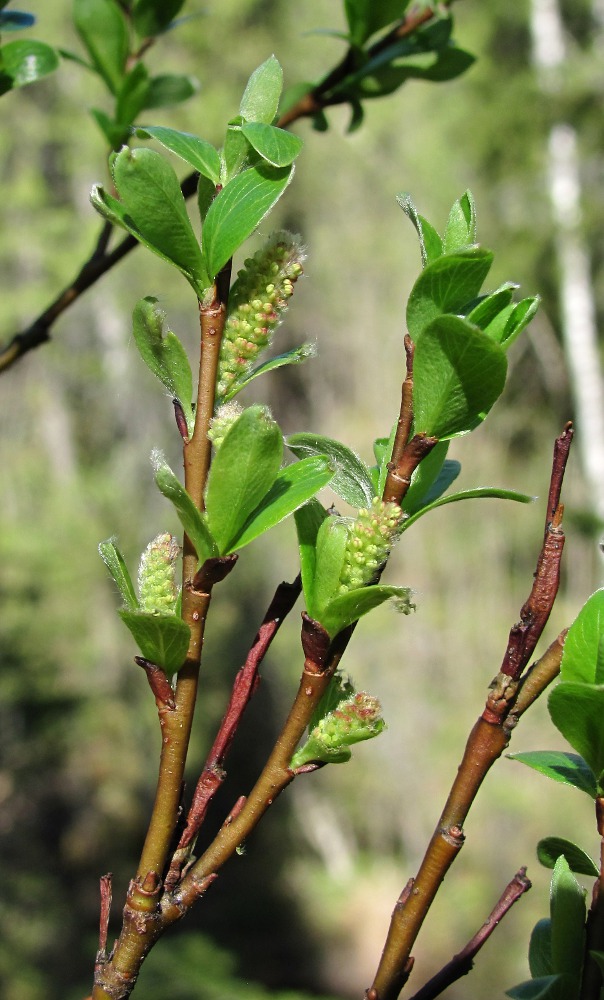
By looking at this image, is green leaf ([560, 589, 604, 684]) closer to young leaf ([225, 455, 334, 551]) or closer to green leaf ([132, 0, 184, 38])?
young leaf ([225, 455, 334, 551])

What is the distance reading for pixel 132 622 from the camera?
25 cm

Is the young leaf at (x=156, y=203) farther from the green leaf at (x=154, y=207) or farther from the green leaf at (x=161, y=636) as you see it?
the green leaf at (x=161, y=636)

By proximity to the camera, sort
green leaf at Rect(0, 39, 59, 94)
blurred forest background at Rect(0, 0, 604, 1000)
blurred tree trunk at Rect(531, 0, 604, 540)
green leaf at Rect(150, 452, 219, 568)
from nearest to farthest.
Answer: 1. green leaf at Rect(150, 452, 219, 568)
2. green leaf at Rect(0, 39, 59, 94)
3. blurred forest background at Rect(0, 0, 604, 1000)
4. blurred tree trunk at Rect(531, 0, 604, 540)

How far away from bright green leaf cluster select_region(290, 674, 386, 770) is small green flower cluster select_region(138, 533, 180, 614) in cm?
6

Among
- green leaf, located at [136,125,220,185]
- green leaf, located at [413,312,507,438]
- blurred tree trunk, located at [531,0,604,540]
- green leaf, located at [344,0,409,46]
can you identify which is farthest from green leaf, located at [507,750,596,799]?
blurred tree trunk, located at [531,0,604,540]

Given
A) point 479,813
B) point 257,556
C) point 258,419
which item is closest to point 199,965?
point 479,813

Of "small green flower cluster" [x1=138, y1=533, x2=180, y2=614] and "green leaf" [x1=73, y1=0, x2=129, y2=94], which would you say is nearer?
"small green flower cluster" [x1=138, y1=533, x2=180, y2=614]

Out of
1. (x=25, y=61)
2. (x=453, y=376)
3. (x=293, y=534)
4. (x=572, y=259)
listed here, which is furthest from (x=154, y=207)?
(x=572, y=259)

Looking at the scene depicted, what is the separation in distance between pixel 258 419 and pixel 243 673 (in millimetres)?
101

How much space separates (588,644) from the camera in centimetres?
26

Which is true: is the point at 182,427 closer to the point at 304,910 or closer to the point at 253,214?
the point at 253,214

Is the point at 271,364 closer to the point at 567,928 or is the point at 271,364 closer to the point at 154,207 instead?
the point at 154,207

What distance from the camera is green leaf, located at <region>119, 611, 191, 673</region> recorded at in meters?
0.25

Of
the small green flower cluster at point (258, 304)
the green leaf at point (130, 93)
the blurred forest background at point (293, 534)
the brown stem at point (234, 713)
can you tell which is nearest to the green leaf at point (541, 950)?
the brown stem at point (234, 713)
